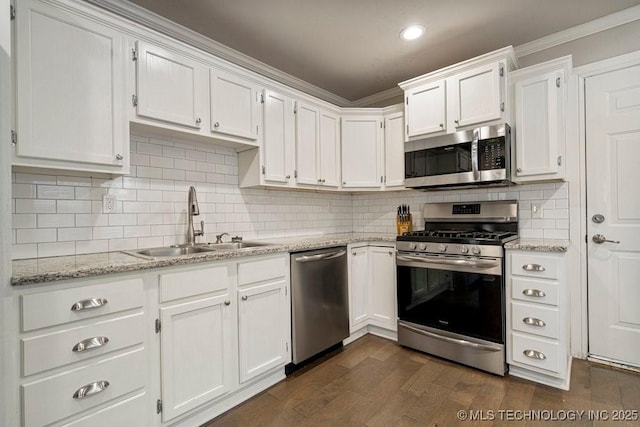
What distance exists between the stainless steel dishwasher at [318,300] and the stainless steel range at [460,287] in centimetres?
54

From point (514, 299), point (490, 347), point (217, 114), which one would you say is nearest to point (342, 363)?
point (490, 347)

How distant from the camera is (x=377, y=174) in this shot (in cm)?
325

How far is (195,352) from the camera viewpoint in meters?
1.70

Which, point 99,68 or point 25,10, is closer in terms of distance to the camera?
point 25,10

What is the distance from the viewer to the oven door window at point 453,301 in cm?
223

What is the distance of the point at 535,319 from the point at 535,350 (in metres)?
0.22

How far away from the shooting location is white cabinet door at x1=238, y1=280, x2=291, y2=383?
6.40 ft

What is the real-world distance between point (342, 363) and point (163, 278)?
5.26ft

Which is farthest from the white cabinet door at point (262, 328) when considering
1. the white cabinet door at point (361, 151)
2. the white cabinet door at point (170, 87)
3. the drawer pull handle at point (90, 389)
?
the white cabinet door at point (361, 151)

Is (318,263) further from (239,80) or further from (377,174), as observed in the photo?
(239,80)

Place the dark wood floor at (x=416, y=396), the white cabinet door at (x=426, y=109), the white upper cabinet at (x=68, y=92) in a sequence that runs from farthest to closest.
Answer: the white cabinet door at (x=426, y=109), the dark wood floor at (x=416, y=396), the white upper cabinet at (x=68, y=92)

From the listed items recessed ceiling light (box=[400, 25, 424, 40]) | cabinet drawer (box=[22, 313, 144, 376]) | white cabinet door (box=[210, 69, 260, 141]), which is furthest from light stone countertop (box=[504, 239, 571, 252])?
cabinet drawer (box=[22, 313, 144, 376])

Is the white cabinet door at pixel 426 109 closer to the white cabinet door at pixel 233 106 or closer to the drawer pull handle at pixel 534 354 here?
the white cabinet door at pixel 233 106

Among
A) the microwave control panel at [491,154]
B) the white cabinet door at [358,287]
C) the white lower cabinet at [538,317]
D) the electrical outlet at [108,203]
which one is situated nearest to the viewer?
the electrical outlet at [108,203]
